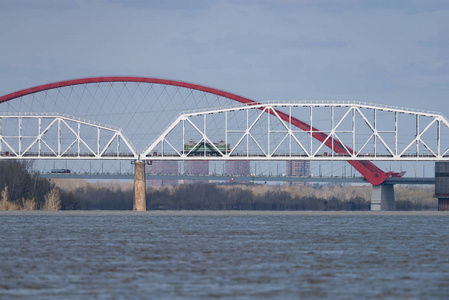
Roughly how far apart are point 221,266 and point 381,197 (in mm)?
112658

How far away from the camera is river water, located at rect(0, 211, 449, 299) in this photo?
3103cm

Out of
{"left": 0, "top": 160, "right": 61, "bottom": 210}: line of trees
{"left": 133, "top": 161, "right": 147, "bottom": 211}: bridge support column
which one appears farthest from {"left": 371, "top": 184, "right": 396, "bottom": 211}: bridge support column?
{"left": 0, "top": 160, "right": 61, "bottom": 210}: line of trees

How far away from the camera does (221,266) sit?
1527 inches

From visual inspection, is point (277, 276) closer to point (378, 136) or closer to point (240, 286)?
point (240, 286)

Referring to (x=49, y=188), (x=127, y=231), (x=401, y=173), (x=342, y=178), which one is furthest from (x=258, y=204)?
(x=127, y=231)

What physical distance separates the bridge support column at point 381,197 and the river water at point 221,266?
87052 mm

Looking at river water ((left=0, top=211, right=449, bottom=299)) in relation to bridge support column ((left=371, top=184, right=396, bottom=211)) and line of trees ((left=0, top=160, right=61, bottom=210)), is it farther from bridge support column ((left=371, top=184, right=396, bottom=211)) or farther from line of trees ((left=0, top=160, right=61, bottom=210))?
bridge support column ((left=371, top=184, right=396, bottom=211))

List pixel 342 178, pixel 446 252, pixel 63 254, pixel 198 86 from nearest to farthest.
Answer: pixel 63 254, pixel 446 252, pixel 198 86, pixel 342 178

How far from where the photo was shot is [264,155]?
122m

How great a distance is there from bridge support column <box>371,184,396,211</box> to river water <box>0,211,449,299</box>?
87.1m

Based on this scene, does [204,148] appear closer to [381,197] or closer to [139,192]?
[139,192]

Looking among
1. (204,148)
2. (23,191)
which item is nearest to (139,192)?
(204,148)

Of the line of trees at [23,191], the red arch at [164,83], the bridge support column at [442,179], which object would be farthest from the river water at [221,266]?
the red arch at [164,83]

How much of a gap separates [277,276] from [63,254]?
1429 cm
